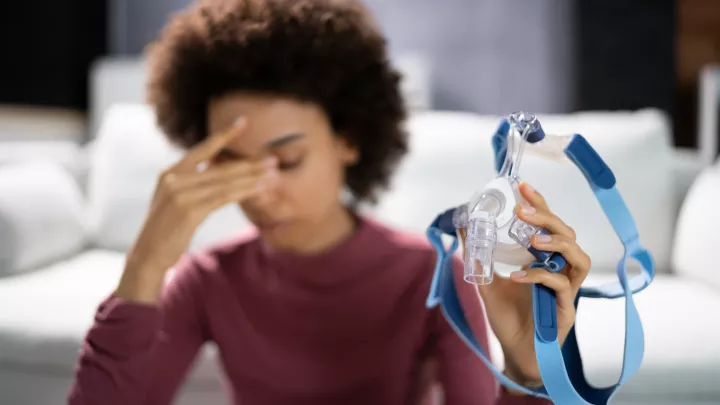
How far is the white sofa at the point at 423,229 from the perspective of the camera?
57cm

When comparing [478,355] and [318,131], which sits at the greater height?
[318,131]

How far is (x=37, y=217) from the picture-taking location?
3.51ft

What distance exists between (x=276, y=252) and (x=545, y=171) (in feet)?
1.15

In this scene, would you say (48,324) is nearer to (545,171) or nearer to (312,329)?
(312,329)

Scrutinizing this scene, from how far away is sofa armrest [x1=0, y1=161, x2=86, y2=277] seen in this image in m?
0.96

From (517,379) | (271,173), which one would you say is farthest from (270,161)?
(517,379)

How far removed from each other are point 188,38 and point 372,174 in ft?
1.08

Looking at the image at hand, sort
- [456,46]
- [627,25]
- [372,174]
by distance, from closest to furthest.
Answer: [372,174], [627,25], [456,46]

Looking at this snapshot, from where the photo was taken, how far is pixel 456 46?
2188 millimetres

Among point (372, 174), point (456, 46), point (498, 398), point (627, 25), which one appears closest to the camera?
point (498, 398)

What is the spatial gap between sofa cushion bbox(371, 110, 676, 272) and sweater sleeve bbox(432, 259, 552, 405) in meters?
0.13

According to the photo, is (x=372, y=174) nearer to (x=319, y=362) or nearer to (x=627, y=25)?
(x=319, y=362)

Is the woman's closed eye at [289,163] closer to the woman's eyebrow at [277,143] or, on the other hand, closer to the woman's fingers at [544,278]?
the woman's eyebrow at [277,143]

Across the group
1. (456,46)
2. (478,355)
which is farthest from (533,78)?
(478,355)
